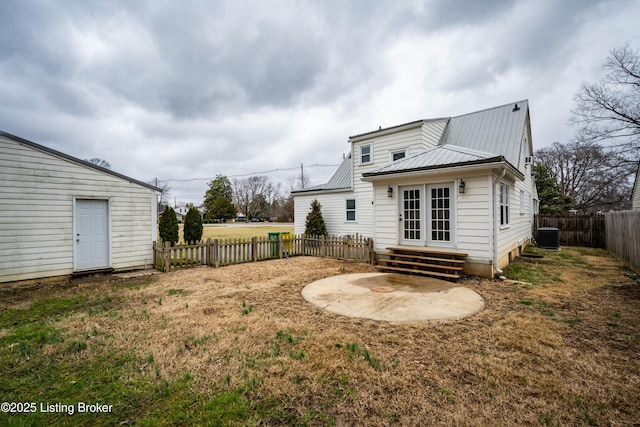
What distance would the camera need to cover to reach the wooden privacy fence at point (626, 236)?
7975mm

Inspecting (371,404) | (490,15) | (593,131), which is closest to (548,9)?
(490,15)

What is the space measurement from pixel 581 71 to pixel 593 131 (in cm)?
319

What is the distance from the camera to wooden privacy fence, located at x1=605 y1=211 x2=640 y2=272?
7.97 meters

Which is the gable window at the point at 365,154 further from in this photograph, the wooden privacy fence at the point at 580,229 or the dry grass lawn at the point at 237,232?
the wooden privacy fence at the point at 580,229

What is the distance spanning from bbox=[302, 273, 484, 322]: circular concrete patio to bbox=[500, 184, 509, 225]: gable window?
137 inches

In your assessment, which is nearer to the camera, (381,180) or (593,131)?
(381,180)

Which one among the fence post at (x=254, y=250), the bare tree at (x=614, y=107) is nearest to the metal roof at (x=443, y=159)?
the fence post at (x=254, y=250)

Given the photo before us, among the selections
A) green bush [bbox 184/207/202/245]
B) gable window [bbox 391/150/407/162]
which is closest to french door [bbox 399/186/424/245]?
gable window [bbox 391/150/407/162]

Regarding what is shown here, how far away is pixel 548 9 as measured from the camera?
9836 mm

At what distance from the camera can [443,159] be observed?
799cm

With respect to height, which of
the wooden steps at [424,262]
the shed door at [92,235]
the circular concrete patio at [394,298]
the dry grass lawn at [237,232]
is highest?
the shed door at [92,235]

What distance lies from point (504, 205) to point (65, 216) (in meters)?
13.0

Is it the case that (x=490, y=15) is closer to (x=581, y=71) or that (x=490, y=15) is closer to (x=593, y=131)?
(x=581, y=71)

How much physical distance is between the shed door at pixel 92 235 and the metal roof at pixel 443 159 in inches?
325
